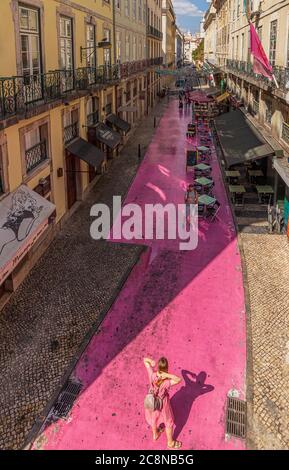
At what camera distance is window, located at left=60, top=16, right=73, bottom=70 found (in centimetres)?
1636

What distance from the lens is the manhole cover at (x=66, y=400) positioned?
8258 mm

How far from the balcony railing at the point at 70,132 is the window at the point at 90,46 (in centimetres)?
369

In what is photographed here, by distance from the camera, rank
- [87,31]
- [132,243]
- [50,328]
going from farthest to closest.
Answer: [87,31], [132,243], [50,328]

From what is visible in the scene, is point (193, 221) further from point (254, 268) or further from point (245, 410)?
point (245, 410)

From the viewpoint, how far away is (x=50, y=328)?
10812mm

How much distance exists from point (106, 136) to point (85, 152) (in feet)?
15.0

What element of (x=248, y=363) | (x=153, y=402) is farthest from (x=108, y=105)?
(x=153, y=402)

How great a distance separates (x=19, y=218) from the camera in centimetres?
1166

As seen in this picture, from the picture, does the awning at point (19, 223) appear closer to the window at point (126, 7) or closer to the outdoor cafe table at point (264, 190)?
the outdoor cafe table at point (264, 190)

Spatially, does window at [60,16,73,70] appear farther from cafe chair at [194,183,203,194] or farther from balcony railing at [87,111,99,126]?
cafe chair at [194,183,203,194]

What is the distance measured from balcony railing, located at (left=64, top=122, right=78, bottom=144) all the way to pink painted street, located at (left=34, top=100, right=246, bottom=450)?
5.97 metres

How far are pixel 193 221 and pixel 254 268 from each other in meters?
4.40

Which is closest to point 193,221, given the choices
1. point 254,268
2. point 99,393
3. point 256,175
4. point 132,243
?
point 132,243

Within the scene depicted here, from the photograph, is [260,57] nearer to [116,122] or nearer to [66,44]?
[66,44]
